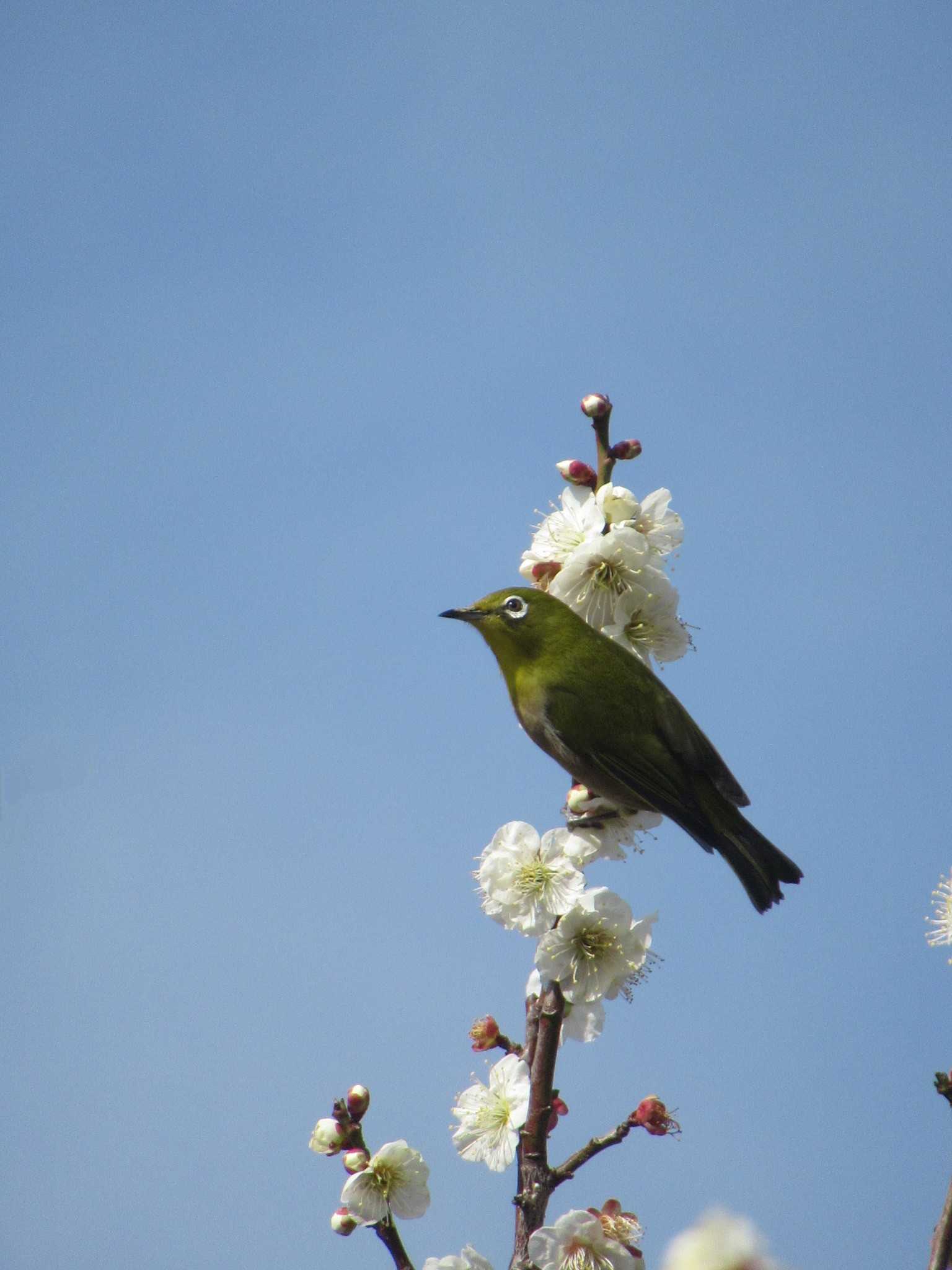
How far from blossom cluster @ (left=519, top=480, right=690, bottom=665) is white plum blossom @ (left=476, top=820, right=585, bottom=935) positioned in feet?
2.81

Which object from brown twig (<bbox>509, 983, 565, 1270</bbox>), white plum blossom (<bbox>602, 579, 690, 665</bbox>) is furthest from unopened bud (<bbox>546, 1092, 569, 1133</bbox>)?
white plum blossom (<bbox>602, 579, 690, 665</bbox>)

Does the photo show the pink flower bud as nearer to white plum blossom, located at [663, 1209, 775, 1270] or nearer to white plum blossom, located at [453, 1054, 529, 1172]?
white plum blossom, located at [453, 1054, 529, 1172]

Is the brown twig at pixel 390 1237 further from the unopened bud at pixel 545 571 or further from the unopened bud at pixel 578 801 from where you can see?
the unopened bud at pixel 545 571

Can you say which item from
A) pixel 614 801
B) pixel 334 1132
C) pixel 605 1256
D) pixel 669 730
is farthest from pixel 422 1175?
pixel 669 730

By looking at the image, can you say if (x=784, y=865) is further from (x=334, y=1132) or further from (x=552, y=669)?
(x=334, y=1132)

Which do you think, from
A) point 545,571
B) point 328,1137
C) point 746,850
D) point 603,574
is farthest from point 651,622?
point 328,1137

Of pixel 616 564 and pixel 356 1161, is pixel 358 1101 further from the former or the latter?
pixel 616 564

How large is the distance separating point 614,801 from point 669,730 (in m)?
0.35

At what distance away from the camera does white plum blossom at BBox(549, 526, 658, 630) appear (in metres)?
3.79

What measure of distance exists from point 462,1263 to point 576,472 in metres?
2.45

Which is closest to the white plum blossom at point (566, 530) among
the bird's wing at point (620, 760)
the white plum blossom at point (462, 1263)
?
the bird's wing at point (620, 760)

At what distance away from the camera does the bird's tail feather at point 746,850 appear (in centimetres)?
415

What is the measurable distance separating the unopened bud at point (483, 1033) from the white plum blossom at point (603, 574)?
4.63ft

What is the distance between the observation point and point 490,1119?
3.75m
